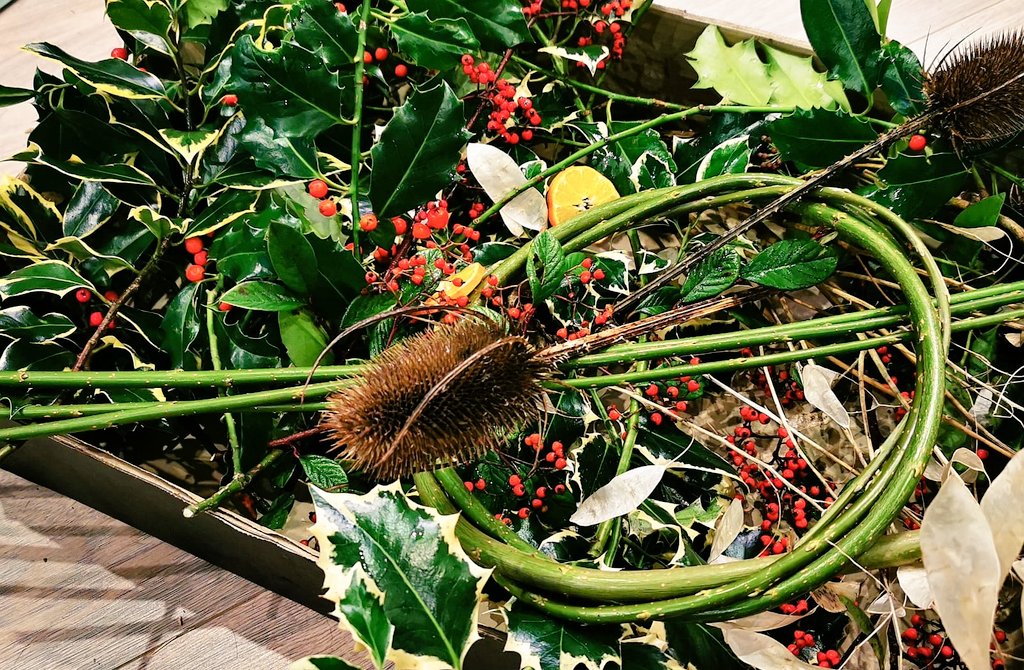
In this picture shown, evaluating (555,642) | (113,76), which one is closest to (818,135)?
(555,642)

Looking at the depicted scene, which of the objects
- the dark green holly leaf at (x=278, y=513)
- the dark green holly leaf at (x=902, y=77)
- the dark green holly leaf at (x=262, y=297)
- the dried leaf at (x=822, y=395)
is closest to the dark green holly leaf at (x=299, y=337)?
the dark green holly leaf at (x=262, y=297)

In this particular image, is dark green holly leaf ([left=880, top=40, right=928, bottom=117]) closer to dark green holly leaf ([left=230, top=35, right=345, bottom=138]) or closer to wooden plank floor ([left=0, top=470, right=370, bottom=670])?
dark green holly leaf ([left=230, top=35, right=345, bottom=138])

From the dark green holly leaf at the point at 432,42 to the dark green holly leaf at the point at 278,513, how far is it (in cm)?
34

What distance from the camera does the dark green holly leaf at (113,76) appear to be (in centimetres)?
52

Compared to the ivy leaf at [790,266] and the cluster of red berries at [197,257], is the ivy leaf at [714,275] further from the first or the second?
the cluster of red berries at [197,257]

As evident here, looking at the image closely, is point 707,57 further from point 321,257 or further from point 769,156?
point 321,257

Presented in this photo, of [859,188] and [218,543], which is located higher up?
[859,188]

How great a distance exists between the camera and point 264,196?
0.54 metres

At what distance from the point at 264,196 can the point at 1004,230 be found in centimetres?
57

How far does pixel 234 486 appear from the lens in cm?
46

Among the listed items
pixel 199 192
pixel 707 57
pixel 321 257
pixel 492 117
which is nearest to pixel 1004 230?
pixel 707 57

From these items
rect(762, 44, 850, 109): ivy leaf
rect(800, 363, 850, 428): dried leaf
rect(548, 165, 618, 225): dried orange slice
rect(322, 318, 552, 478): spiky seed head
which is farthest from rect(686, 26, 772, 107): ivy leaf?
rect(322, 318, 552, 478): spiky seed head

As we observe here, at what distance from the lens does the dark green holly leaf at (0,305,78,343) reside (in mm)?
498

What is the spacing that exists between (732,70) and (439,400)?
1.34ft
